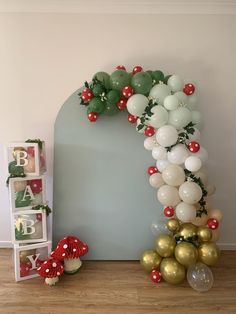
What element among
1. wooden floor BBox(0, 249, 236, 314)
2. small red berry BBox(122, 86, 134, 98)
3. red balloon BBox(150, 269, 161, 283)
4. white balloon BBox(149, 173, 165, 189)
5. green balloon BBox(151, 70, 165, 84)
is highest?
green balloon BBox(151, 70, 165, 84)

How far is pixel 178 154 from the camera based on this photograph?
2.06 metres

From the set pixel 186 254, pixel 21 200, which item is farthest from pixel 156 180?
pixel 21 200

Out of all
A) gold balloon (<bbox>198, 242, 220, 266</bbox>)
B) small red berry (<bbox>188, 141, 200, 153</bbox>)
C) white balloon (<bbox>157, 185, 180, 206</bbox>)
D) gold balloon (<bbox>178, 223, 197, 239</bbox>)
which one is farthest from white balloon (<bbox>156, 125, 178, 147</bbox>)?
gold balloon (<bbox>198, 242, 220, 266</bbox>)

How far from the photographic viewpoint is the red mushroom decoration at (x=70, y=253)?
2176 millimetres

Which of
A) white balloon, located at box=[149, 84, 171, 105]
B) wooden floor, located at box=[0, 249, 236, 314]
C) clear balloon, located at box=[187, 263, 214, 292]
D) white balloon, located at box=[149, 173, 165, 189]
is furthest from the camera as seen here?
white balloon, located at box=[149, 173, 165, 189]

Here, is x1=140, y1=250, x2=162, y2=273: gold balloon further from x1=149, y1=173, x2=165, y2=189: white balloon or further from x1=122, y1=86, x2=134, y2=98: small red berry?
x1=122, y1=86, x2=134, y2=98: small red berry

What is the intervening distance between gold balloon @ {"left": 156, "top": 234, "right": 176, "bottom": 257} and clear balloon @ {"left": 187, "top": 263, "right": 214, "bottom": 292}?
0.60 ft

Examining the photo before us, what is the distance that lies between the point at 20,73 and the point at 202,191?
1.82 meters

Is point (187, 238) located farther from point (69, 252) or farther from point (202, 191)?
point (69, 252)

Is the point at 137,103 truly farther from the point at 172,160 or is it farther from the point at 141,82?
the point at 172,160

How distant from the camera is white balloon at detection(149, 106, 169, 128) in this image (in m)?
2.04

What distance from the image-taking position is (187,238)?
2.13 m

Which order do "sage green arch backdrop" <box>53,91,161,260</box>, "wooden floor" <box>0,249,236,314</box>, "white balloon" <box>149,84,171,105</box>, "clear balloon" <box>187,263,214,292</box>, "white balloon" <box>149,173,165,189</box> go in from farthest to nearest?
"sage green arch backdrop" <box>53,91,161,260</box>
"white balloon" <box>149,173,165,189</box>
"white balloon" <box>149,84,171,105</box>
"clear balloon" <box>187,263,214,292</box>
"wooden floor" <box>0,249,236,314</box>

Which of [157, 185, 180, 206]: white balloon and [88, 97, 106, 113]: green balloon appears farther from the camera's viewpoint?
[88, 97, 106, 113]: green balloon
